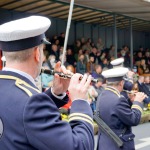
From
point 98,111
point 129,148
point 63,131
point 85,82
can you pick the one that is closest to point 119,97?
point 98,111

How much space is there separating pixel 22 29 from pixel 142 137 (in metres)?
7.97

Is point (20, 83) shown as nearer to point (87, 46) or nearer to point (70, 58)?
point (70, 58)

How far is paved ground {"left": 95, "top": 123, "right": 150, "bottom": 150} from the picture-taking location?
330 inches

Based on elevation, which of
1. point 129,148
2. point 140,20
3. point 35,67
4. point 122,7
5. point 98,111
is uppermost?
point 35,67

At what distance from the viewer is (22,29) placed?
2.05 m

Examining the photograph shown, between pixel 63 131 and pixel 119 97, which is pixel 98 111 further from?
pixel 63 131

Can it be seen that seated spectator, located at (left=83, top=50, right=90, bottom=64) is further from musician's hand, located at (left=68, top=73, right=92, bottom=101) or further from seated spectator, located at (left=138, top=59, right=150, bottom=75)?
musician's hand, located at (left=68, top=73, right=92, bottom=101)

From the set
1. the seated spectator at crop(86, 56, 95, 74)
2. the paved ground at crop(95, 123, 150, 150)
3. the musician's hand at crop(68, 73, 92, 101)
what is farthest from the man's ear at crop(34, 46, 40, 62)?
the seated spectator at crop(86, 56, 95, 74)

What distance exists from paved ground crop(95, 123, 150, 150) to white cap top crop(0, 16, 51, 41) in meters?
6.41

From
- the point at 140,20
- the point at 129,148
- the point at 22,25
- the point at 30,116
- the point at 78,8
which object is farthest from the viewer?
the point at 140,20

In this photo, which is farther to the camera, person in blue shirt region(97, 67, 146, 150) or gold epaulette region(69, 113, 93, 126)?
person in blue shirt region(97, 67, 146, 150)

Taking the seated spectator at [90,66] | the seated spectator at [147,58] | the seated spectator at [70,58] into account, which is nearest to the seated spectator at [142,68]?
the seated spectator at [147,58]

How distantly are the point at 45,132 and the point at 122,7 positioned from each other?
506 inches

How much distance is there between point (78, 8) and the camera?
13.9m
